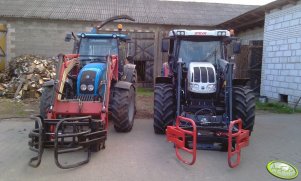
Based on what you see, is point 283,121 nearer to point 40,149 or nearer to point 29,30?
point 40,149

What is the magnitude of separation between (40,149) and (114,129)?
2765 millimetres

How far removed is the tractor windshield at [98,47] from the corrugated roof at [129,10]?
9600mm

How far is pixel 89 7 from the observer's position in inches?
749

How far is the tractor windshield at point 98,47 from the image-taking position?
7766 millimetres

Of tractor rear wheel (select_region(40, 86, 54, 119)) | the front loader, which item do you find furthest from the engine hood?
the front loader

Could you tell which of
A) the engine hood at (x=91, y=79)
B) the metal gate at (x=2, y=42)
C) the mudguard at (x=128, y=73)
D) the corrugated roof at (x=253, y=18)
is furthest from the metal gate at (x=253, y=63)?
the metal gate at (x=2, y=42)

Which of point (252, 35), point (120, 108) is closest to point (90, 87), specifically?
point (120, 108)

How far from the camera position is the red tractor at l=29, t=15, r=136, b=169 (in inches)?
193

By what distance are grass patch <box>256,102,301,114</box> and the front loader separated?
4052mm

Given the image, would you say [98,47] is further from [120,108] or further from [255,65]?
[255,65]

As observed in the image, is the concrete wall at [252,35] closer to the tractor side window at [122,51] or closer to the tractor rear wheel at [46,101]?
the tractor side window at [122,51]

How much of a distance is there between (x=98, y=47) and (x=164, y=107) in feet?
8.27

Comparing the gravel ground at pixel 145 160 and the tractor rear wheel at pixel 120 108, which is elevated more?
the tractor rear wheel at pixel 120 108

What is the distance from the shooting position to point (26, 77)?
12.1m
